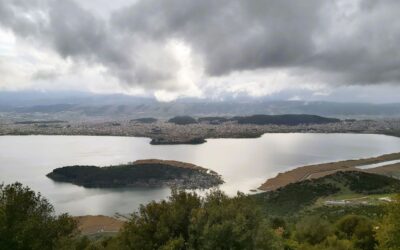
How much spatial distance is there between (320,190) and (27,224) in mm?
40769

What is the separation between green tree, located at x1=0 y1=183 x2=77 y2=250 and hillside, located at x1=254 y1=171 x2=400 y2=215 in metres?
29.7

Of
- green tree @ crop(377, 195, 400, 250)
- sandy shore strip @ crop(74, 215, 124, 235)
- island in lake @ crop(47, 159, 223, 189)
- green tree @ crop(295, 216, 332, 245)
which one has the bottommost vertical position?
sandy shore strip @ crop(74, 215, 124, 235)

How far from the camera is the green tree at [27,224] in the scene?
13344 mm

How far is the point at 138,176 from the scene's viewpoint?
62.7m

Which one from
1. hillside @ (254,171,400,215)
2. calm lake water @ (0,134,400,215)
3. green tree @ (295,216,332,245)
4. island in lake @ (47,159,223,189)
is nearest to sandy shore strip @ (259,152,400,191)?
calm lake water @ (0,134,400,215)

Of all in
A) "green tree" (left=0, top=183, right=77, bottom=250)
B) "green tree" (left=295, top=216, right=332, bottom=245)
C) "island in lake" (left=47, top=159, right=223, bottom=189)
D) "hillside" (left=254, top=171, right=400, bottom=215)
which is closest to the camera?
"green tree" (left=0, top=183, right=77, bottom=250)

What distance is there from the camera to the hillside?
1769 inches

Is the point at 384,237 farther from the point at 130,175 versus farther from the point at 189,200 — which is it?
the point at 130,175

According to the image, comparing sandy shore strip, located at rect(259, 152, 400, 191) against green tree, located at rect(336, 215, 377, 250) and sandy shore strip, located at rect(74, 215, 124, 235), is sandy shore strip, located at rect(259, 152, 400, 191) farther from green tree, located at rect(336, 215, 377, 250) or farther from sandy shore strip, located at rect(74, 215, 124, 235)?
green tree, located at rect(336, 215, 377, 250)

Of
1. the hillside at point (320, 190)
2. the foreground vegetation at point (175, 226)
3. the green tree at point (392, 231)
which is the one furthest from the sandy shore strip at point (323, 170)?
the foreground vegetation at point (175, 226)

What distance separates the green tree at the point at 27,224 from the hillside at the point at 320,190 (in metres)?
29.7

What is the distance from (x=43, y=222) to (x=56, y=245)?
1.83 meters

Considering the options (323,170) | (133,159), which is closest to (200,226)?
(323,170)

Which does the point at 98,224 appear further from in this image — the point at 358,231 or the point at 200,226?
the point at 200,226
